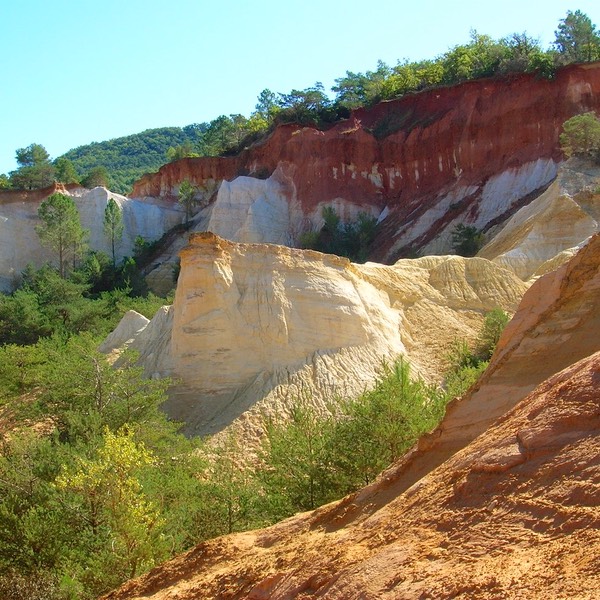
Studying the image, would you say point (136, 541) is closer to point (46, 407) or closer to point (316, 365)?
point (46, 407)

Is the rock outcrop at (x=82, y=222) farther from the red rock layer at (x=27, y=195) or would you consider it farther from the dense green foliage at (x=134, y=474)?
the dense green foliage at (x=134, y=474)

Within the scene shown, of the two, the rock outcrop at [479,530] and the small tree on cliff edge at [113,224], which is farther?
the small tree on cliff edge at [113,224]

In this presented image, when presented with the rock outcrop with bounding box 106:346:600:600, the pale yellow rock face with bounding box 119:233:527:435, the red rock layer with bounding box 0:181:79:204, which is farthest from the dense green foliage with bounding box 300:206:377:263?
the rock outcrop with bounding box 106:346:600:600

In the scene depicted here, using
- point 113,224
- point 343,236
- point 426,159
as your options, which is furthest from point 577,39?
point 113,224

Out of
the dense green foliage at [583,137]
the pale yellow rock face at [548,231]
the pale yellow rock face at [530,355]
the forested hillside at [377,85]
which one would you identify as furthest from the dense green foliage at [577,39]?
the pale yellow rock face at [530,355]

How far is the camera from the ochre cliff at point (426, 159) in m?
53.9

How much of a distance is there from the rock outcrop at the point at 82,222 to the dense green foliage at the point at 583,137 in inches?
1323

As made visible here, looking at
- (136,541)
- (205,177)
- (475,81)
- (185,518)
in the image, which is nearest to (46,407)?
(185,518)

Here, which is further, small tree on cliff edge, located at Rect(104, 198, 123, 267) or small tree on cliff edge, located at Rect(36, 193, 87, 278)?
small tree on cliff edge, located at Rect(104, 198, 123, 267)

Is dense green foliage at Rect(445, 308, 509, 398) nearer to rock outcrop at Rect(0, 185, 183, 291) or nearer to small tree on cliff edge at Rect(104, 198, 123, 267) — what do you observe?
small tree on cliff edge at Rect(104, 198, 123, 267)

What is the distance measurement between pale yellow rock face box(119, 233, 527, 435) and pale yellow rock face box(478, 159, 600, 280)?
8261 mm

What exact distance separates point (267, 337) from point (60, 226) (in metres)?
40.6

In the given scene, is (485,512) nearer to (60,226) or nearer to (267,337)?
(267,337)

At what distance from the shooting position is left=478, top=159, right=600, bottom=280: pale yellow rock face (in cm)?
3725
